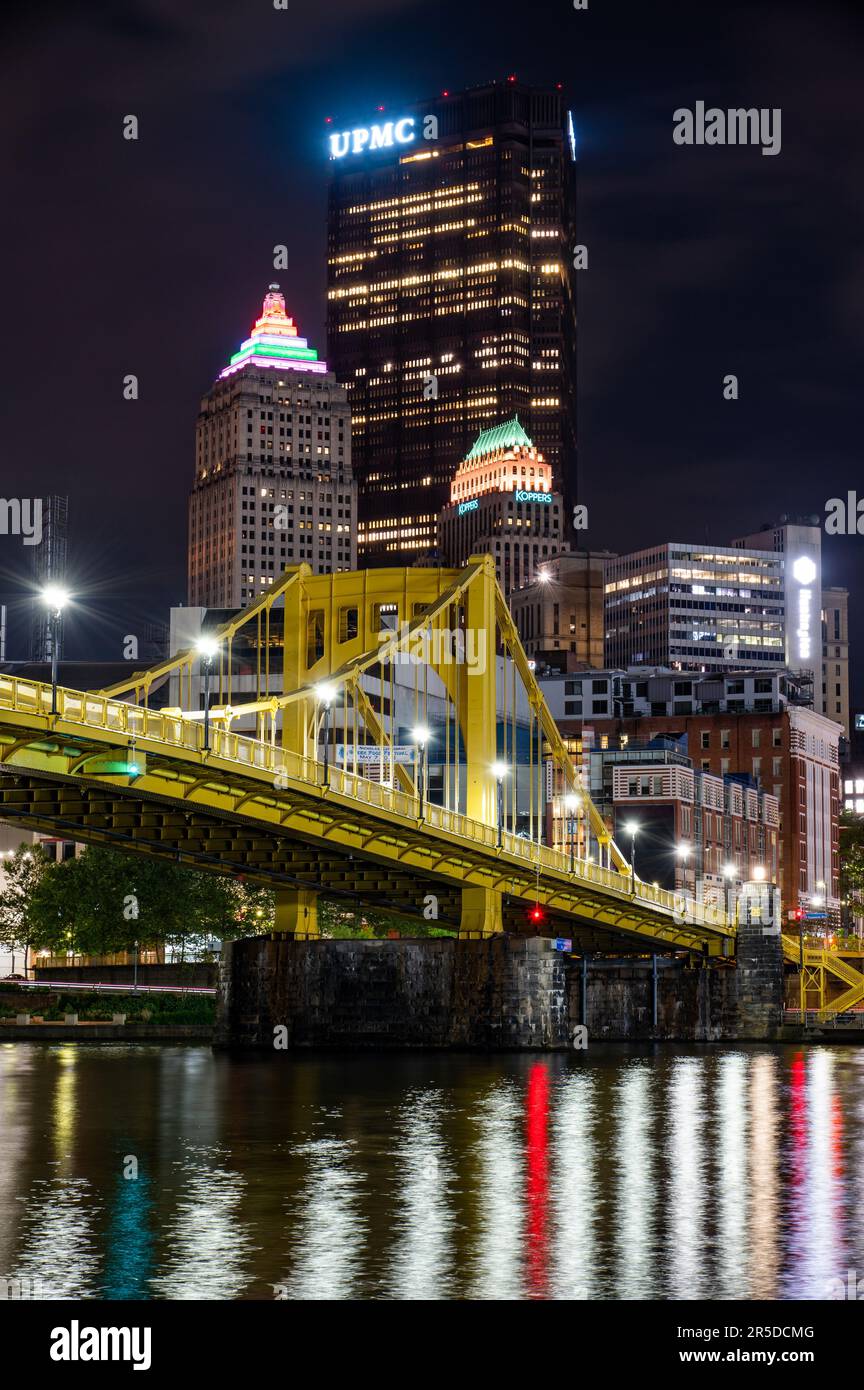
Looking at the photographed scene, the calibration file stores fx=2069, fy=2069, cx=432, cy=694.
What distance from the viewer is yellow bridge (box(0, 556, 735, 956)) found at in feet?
190

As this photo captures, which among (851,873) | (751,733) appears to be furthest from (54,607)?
(851,873)

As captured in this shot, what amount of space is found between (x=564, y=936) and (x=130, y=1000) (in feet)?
70.4

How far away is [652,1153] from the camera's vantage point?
41.8 metres

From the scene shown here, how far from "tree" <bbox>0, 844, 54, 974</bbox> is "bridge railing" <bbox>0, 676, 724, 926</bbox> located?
38812mm

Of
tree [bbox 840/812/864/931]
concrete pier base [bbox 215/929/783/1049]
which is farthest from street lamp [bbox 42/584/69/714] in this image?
tree [bbox 840/812/864/931]

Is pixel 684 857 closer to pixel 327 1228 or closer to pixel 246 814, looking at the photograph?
pixel 246 814

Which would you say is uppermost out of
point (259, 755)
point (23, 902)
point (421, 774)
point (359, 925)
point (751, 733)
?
point (751, 733)

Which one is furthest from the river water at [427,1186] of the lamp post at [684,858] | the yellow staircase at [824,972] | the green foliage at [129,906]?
the lamp post at [684,858]

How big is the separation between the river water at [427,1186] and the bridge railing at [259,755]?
9491mm

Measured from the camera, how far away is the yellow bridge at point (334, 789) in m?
57.8

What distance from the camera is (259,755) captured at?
6341 cm

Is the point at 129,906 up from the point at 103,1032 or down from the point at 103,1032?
up

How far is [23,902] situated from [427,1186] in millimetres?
84574
